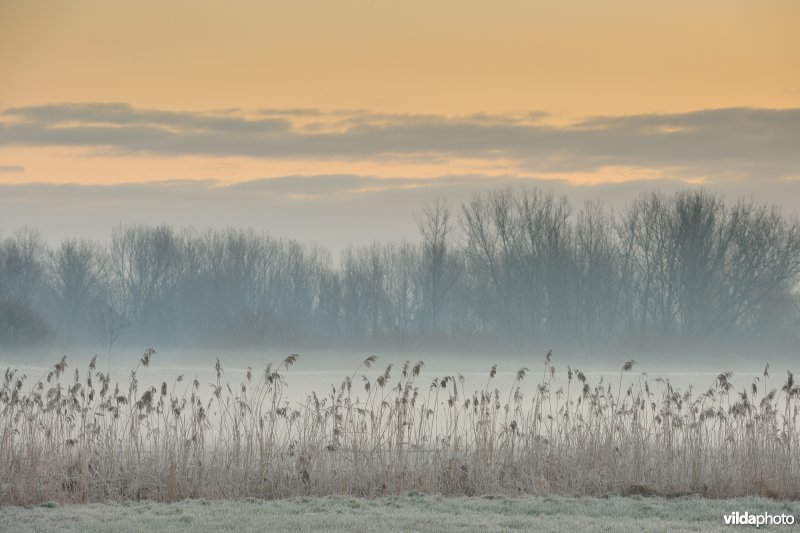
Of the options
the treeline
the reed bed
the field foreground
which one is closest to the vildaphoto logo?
the field foreground

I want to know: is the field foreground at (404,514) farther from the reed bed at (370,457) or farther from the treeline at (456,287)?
the treeline at (456,287)

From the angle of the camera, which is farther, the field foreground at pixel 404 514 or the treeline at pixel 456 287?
the treeline at pixel 456 287

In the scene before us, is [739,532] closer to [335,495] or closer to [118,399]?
[335,495]

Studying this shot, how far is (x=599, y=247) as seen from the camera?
54.9 metres

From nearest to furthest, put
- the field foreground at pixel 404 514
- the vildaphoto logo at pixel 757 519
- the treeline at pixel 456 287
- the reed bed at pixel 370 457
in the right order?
the field foreground at pixel 404 514, the vildaphoto logo at pixel 757 519, the reed bed at pixel 370 457, the treeline at pixel 456 287

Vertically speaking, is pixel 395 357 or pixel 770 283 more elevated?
pixel 770 283

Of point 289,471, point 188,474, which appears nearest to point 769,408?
point 289,471

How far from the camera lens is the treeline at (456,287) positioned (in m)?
49.4

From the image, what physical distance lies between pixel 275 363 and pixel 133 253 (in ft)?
80.4

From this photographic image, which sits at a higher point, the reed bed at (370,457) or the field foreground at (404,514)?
the reed bed at (370,457)

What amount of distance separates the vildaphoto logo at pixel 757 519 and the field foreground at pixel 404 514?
9cm

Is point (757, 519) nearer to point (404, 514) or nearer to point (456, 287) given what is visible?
point (404, 514)

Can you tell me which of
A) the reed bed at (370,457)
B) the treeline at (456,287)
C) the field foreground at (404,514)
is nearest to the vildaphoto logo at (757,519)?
the field foreground at (404,514)

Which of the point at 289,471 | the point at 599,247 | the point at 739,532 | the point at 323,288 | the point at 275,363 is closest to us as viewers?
the point at 739,532
